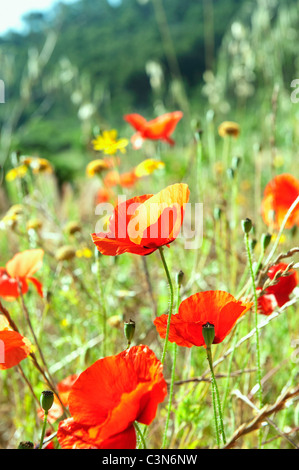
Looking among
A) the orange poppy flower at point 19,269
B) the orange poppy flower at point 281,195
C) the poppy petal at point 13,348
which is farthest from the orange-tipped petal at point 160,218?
the orange poppy flower at point 281,195

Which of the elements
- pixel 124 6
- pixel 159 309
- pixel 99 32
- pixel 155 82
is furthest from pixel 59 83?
pixel 99 32

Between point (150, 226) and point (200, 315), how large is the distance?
86 millimetres

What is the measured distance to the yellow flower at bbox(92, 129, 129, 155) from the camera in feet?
3.45

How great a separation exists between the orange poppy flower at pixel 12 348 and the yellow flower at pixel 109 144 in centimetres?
66

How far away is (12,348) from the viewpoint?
1.45ft

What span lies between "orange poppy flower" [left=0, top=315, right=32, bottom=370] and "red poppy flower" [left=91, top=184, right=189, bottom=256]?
10cm

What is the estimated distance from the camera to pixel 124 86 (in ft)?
73.3

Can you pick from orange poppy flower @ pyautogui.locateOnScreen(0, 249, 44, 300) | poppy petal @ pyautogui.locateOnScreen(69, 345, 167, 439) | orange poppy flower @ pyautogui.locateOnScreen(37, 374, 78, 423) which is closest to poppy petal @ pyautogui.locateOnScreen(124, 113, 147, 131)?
orange poppy flower @ pyautogui.locateOnScreen(0, 249, 44, 300)

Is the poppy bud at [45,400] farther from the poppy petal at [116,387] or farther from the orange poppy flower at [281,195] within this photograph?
the orange poppy flower at [281,195]

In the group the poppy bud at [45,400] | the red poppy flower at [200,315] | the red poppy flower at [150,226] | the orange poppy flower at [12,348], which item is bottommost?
the poppy bud at [45,400]

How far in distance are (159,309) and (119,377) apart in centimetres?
73

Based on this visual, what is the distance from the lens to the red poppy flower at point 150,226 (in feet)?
1.37

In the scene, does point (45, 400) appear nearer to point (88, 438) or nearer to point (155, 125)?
point (88, 438)
